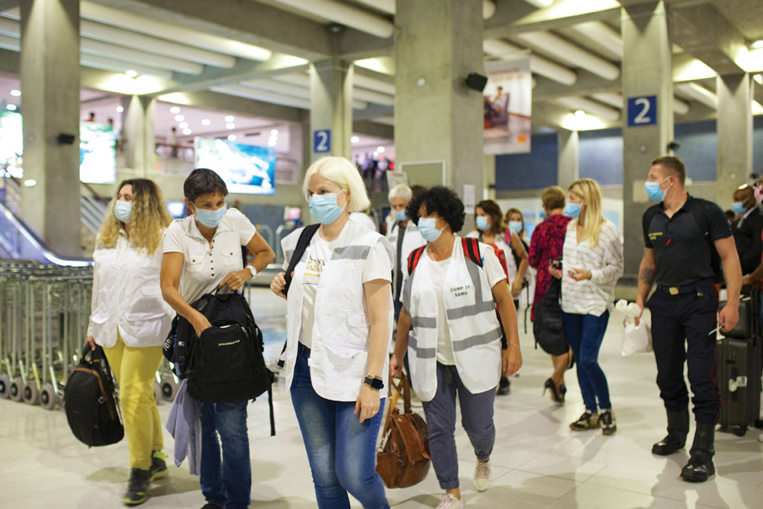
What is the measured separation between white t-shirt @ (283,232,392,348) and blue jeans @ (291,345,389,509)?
0.27ft

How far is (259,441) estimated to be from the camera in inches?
189

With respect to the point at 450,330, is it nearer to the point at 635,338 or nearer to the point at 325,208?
the point at 325,208

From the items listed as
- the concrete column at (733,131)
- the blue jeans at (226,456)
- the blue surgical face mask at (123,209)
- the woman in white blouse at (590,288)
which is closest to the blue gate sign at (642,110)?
the concrete column at (733,131)

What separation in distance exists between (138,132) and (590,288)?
1979 cm

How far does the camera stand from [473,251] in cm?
339

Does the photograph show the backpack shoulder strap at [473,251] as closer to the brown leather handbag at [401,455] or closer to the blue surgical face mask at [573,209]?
the brown leather handbag at [401,455]

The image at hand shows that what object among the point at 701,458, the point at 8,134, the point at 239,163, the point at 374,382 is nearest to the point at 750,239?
the point at 701,458

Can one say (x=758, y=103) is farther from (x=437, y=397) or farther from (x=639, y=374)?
(x=437, y=397)

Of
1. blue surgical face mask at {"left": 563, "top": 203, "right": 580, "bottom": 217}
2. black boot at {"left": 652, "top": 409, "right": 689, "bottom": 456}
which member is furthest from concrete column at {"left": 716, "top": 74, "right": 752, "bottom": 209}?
black boot at {"left": 652, "top": 409, "right": 689, "bottom": 456}

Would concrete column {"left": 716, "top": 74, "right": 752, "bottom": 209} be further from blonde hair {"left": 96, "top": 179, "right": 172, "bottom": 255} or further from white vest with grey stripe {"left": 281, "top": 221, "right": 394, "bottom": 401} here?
white vest with grey stripe {"left": 281, "top": 221, "right": 394, "bottom": 401}

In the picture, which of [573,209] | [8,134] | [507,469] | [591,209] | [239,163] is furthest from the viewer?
[239,163]

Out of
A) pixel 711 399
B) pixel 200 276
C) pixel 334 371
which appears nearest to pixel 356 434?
pixel 334 371

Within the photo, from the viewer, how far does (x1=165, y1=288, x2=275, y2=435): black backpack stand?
10.1ft

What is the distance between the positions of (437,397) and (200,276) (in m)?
1.27
